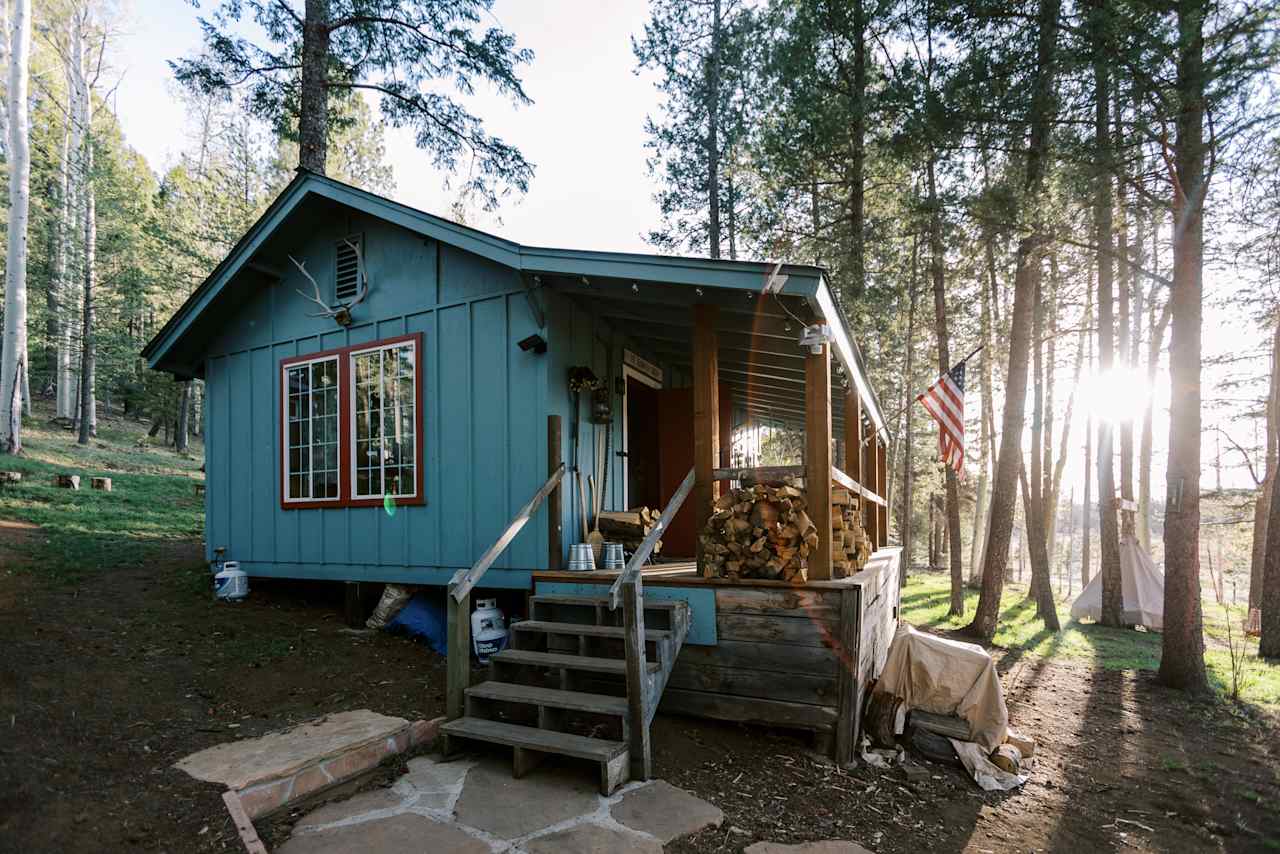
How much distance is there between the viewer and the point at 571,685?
404 cm

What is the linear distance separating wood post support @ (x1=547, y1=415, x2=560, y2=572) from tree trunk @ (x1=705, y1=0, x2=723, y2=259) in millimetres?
10168

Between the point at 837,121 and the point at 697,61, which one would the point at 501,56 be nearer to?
the point at 837,121

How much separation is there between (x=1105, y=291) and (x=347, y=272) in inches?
438

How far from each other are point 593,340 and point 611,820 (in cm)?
404

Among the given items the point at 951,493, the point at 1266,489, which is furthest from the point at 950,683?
the point at 1266,489

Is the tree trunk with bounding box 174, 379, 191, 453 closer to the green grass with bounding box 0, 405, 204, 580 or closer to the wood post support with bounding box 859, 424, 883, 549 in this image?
the green grass with bounding box 0, 405, 204, 580

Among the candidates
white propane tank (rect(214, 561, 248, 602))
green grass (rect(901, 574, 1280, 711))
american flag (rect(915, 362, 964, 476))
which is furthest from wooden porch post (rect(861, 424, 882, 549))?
white propane tank (rect(214, 561, 248, 602))

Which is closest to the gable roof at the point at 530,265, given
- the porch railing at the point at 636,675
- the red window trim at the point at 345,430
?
the red window trim at the point at 345,430

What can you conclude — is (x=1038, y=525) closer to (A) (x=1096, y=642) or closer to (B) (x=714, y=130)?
(A) (x=1096, y=642)

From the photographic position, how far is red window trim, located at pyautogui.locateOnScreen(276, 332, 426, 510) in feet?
19.7

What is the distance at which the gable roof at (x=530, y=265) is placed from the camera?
13.9 feet

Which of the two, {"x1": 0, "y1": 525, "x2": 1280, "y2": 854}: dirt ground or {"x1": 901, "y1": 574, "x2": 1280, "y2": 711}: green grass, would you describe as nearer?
{"x1": 0, "y1": 525, "x2": 1280, "y2": 854}: dirt ground

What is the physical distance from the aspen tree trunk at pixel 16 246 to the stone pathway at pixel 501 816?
1414 cm

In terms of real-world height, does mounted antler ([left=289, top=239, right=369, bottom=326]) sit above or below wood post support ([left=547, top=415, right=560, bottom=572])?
above
